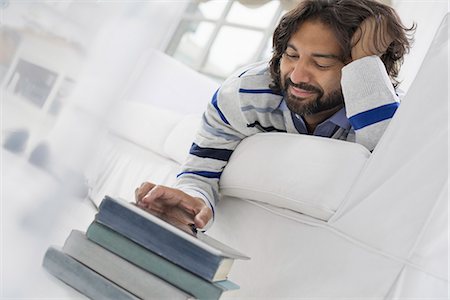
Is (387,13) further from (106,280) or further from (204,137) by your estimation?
(106,280)

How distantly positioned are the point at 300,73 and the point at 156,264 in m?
0.48

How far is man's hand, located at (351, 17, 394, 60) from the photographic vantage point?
1000 millimetres

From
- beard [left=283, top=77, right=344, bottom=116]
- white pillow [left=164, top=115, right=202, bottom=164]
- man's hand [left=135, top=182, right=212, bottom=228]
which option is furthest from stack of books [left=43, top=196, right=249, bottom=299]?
white pillow [left=164, top=115, right=202, bottom=164]

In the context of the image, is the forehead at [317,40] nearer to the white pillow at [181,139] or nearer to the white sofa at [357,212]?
the white sofa at [357,212]

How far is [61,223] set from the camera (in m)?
0.86

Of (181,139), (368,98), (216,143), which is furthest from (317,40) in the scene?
(181,139)

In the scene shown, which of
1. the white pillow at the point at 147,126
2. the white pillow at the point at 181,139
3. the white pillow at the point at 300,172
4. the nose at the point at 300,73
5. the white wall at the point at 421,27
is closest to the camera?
the white pillow at the point at 300,172

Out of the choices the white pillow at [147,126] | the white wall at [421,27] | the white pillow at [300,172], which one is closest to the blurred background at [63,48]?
the white pillow at [300,172]

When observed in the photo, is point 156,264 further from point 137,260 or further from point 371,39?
point 371,39

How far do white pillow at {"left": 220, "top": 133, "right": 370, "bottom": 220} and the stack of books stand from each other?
137mm

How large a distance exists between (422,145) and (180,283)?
0.40 m

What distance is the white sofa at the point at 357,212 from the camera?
78cm

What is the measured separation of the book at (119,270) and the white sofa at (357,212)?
22 centimetres

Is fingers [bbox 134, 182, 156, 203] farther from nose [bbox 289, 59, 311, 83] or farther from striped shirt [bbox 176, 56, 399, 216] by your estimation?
nose [bbox 289, 59, 311, 83]
